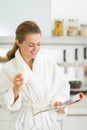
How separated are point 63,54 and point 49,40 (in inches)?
9.3

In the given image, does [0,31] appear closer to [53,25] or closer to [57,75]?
[53,25]

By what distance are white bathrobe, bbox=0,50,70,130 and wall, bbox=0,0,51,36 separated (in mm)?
975

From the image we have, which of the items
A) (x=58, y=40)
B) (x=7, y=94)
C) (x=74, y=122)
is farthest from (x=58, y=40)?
(x=7, y=94)

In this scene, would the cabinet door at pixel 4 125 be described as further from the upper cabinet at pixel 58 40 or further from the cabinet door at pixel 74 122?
the upper cabinet at pixel 58 40

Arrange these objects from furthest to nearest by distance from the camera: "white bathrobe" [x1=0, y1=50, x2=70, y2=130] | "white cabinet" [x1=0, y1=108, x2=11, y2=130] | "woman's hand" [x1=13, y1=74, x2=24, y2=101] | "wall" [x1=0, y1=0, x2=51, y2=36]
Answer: "wall" [x1=0, y1=0, x2=51, y2=36]
"white cabinet" [x1=0, y1=108, x2=11, y2=130]
"white bathrobe" [x1=0, y1=50, x2=70, y2=130]
"woman's hand" [x1=13, y1=74, x2=24, y2=101]

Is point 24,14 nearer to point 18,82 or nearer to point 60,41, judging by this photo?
point 60,41

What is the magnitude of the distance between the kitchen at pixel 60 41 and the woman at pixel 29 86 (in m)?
0.66

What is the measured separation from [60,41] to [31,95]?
121 cm

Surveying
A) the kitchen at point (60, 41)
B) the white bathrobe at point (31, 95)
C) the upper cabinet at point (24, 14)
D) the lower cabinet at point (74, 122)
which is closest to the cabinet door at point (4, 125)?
the kitchen at point (60, 41)

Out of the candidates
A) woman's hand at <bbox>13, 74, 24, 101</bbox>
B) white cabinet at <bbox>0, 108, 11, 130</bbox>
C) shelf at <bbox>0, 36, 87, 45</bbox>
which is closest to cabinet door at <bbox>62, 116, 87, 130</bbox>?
white cabinet at <bbox>0, 108, 11, 130</bbox>

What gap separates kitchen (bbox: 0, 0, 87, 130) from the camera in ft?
7.70

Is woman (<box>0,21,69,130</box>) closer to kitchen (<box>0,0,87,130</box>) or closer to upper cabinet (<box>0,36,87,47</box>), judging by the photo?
kitchen (<box>0,0,87,130</box>)

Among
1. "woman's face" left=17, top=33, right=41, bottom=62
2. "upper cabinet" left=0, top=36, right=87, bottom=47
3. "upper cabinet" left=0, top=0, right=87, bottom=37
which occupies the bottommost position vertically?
"upper cabinet" left=0, top=36, right=87, bottom=47

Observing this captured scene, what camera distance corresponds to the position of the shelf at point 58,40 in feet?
8.88
